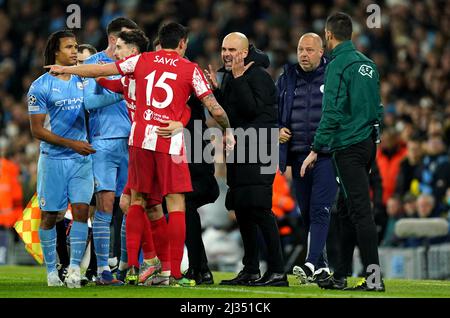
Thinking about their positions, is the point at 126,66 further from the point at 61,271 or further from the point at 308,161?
the point at 61,271

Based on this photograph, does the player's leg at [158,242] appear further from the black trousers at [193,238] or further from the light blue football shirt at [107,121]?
the light blue football shirt at [107,121]

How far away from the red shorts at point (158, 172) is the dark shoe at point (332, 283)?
1491mm

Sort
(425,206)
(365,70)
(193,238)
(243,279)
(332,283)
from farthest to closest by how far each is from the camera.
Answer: (425,206), (243,279), (193,238), (332,283), (365,70)

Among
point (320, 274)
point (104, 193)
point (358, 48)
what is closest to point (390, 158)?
point (358, 48)

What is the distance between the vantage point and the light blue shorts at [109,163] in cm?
1020

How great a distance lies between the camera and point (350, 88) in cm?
919

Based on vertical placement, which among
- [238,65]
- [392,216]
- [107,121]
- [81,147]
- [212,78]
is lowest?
[392,216]

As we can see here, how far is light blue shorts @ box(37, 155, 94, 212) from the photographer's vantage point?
9570mm

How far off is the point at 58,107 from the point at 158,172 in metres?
1.08

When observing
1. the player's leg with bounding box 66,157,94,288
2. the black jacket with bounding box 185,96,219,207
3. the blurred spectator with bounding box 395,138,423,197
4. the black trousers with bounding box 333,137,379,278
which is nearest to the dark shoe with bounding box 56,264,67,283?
the player's leg with bounding box 66,157,94,288

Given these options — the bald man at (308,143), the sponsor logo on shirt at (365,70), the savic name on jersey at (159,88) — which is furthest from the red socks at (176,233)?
the sponsor logo on shirt at (365,70)

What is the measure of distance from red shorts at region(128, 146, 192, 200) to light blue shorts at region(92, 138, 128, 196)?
2.57ft

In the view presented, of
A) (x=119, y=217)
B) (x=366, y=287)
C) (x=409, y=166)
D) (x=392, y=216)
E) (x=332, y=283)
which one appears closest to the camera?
(x=366, y=287)

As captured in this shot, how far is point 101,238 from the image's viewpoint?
1007 centimetres
